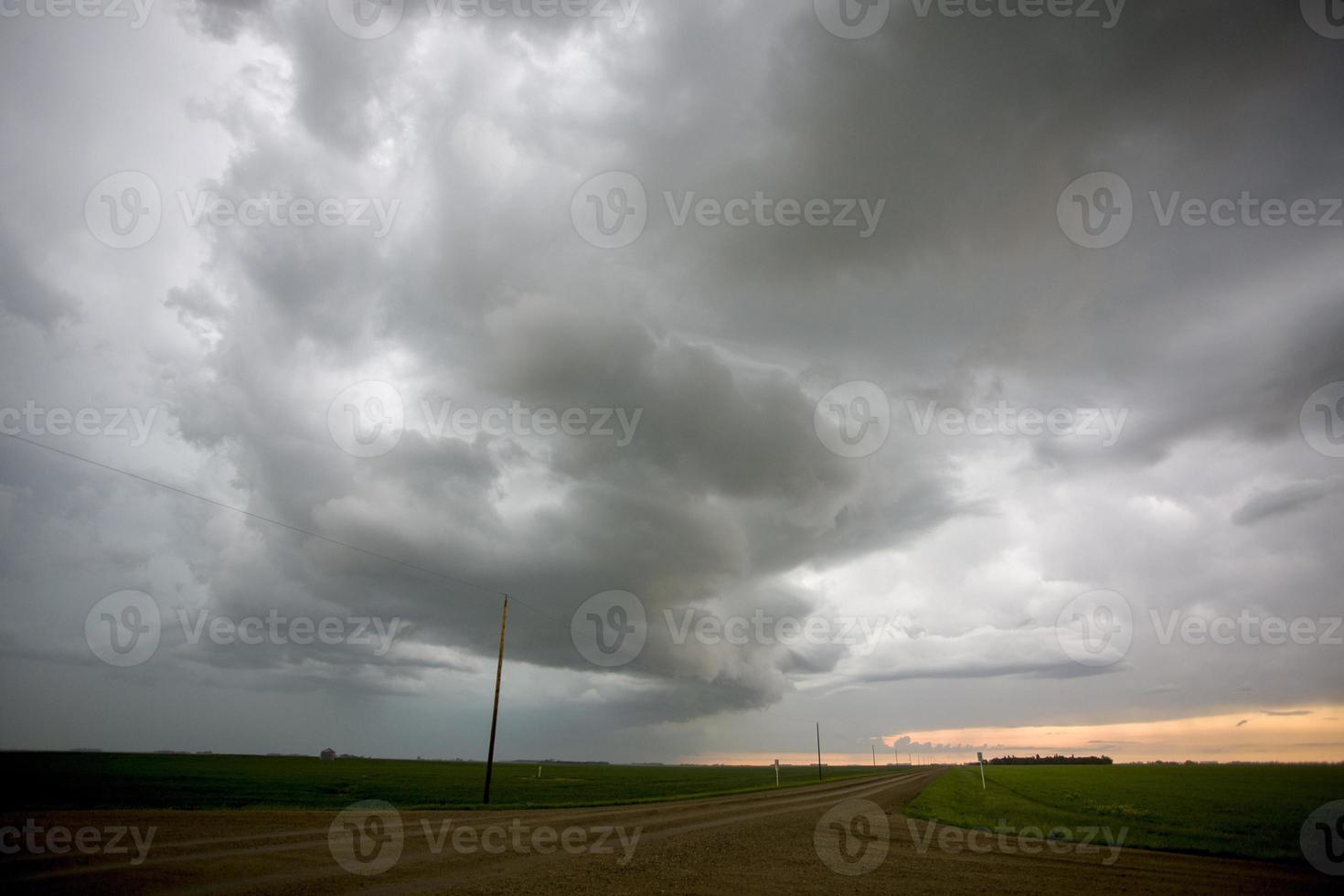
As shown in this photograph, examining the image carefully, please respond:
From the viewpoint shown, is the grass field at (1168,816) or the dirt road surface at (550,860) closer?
the dirt road surface at (550,860)

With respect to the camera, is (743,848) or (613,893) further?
(743,848)

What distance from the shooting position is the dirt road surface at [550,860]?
12.0m

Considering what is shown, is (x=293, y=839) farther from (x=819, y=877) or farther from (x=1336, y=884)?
(x=1336, y=884)

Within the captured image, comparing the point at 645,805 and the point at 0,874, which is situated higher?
the point at 0,874

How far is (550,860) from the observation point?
15180 millimetres

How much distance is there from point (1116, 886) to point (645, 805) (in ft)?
85.6

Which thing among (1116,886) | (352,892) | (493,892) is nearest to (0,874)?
(352,892)

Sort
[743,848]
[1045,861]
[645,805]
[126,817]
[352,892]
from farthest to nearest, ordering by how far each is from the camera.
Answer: [645,805] < [126,817] < [743,848] < [1045,861] < [352,892]

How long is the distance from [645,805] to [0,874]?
2843 cm

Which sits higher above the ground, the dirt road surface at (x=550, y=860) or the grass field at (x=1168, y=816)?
the dirt road surface at (x=550, y=860)

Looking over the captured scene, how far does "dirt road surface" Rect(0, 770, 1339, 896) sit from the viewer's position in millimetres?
12016

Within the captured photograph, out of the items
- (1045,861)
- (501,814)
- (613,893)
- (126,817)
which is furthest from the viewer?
(501,814)

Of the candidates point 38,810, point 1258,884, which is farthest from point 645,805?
point 1258,884

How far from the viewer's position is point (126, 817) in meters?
20.4
